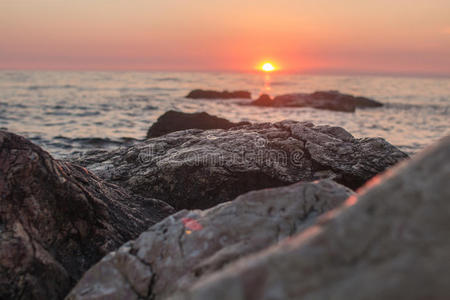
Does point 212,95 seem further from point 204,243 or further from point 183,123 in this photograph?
point 204,243

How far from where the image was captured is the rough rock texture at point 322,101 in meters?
32.0

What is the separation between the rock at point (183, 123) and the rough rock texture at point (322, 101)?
21266mm

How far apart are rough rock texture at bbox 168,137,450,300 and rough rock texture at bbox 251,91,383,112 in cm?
3079

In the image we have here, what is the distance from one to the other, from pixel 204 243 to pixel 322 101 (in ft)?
110

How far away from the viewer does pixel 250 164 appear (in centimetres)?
462

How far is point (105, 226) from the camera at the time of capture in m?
3.23

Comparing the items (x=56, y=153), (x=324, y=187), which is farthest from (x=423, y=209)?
(x=56, y=153)

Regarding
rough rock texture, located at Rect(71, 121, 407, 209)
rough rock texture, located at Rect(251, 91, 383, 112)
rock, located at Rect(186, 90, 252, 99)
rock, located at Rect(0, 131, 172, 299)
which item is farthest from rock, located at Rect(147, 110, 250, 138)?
rock, located at Rect(186, 90, 252, 99)

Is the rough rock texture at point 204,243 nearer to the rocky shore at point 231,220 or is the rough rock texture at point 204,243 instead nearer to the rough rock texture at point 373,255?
the rocky shore at point 231,220

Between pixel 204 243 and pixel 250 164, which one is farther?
pixel 250 164

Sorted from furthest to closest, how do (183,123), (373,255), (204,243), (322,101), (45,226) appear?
(322,101) < (183,123) < (45,226) < (204,243) < (373,255)

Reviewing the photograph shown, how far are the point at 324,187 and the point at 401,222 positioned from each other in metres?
1.17

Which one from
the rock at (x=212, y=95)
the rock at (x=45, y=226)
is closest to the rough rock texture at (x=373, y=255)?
the rock at (x=45, y=226)

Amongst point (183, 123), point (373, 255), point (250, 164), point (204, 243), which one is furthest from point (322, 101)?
point (373, 255)
